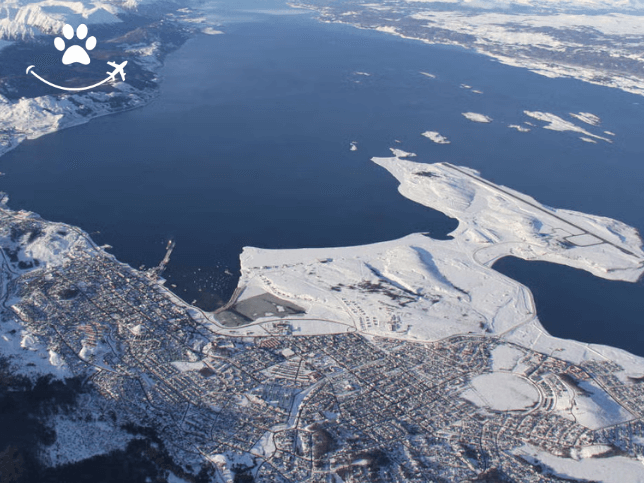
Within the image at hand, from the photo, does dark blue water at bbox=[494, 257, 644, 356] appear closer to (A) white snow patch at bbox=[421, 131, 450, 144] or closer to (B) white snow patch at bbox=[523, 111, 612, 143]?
(A) white snow patch at bbox=[421, 131, 450, 144]

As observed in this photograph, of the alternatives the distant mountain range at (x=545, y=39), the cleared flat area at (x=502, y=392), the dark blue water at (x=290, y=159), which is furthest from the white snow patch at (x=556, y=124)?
the cleared flat area at (x=502, y=392)

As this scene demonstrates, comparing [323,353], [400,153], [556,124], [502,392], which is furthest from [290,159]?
[556,124]

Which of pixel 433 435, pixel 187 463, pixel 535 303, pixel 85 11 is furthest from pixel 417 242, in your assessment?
pixel 85 11

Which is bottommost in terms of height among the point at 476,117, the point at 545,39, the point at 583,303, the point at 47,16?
the point at 583,303

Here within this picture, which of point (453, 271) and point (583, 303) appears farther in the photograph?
point (453, 271)

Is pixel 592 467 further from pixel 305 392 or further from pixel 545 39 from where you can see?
pixel 545 39

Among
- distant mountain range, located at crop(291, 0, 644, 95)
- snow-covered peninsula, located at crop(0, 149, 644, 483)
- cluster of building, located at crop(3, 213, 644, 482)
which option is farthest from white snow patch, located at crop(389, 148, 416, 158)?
distant mountain range, located at crop(291, 0, 644, 95)

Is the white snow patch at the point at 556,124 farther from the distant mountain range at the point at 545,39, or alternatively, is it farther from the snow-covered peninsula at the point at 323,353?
the snow-covered peninsula at the point at 323,353

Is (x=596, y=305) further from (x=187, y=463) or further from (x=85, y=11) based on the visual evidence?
(x=85, y=11)
